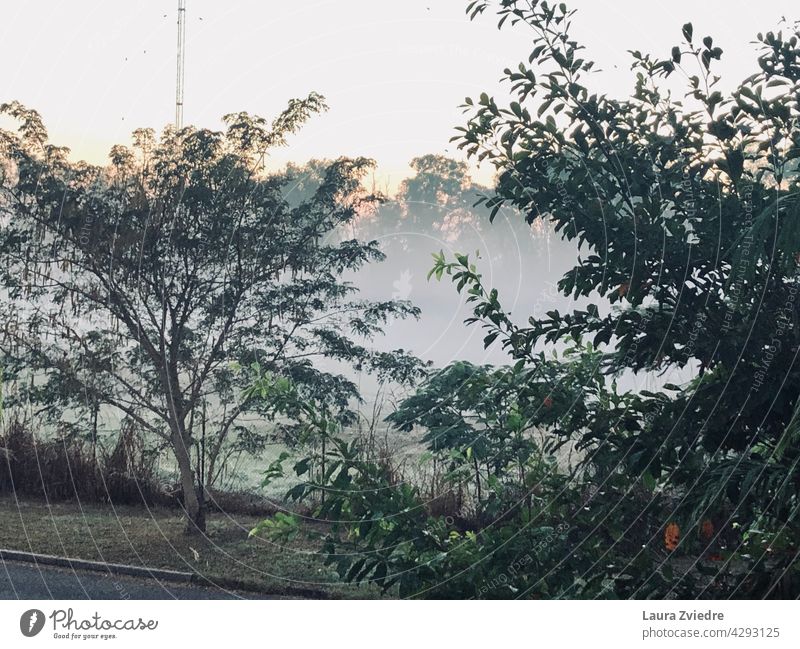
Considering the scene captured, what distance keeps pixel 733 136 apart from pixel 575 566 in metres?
1.77

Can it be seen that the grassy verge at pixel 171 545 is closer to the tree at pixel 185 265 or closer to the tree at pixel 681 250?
the tree at pixel 185 265

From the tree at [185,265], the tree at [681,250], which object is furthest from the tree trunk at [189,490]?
the tree at [681,250]

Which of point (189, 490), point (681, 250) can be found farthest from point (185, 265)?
point (681, 250)

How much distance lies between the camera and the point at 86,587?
515 centimetres

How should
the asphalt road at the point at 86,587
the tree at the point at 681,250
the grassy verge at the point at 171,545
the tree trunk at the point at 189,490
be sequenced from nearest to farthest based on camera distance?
the tree at the point at 681,250
the asphalt road at the point at 86,587
the grassy verge at the point at 171,545
the tree trunk at the point at 189,490

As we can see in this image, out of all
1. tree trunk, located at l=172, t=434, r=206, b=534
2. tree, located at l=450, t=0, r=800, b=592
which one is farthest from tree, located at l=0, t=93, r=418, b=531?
tree, located at l=450, t=0, r=800, b=592

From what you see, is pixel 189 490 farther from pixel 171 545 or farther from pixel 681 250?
pixel 681 250

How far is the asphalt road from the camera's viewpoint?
16.5ft

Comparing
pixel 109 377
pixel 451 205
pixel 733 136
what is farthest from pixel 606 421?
pixel 109 377

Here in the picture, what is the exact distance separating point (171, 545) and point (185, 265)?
1699 mm

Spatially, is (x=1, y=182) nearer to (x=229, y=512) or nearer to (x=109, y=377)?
(x=109, y=377)

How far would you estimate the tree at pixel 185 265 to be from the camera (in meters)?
5.73

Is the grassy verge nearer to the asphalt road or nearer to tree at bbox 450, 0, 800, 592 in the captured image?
the asphalt road

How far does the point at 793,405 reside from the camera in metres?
3.41
